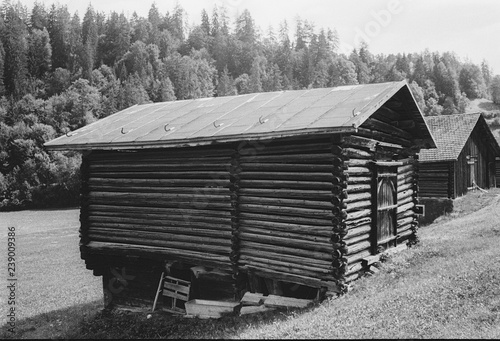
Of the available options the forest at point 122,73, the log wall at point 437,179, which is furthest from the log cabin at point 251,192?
the forest at point 122,73

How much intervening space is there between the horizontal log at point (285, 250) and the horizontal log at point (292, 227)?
407 millimetres

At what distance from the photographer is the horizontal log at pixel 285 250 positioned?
10.9m

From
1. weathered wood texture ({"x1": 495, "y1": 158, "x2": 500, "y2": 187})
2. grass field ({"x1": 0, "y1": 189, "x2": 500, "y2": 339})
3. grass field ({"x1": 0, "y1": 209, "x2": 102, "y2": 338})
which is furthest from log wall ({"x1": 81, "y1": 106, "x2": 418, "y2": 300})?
weathered wood texture ({"x1": 495, "y1": 158, "x2": 500, "y2": 187})

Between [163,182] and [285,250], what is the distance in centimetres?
430

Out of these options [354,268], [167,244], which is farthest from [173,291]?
[354,268]

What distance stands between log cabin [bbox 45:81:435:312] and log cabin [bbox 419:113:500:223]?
12987 mm

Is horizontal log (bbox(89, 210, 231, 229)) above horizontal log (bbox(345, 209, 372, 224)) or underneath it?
underneath

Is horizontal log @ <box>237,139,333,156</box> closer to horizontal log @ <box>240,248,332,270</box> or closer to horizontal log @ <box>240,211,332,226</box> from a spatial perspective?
horizontal log @ <box>240,211,332,226</box>

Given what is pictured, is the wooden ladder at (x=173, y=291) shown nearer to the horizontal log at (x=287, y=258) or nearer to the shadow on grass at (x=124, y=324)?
the shadow on grass at (x=124, y=324)

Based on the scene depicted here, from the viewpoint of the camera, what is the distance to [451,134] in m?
29.3

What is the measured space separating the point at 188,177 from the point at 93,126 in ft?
17.1

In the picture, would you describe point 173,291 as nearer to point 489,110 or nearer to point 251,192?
point 251,192

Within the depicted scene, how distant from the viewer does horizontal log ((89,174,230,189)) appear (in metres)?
12.4

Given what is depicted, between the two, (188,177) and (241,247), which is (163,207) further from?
(241,247)
